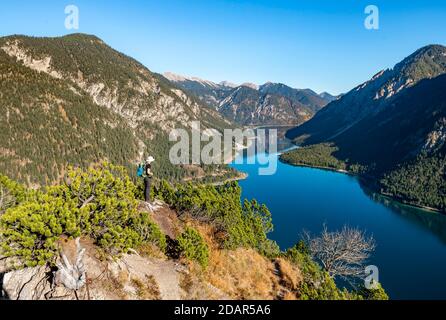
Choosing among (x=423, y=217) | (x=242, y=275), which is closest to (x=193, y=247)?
(x=242, y=275)

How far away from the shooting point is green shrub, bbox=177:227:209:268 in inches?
1097

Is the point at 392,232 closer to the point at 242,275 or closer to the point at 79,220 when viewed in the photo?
the point at 242,275

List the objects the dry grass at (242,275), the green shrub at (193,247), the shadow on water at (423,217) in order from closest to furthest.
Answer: the dry grass at (242,275) < the green shrub at (193,247) < the shadow on water at (423,217)

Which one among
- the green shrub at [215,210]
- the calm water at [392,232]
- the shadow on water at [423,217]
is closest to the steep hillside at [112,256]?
the green shrub at [215,210]

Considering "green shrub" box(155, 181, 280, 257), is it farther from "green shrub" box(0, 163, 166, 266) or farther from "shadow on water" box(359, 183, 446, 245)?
"shadow on water" box(359, 183, 446, 245)

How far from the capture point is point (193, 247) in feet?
91.9

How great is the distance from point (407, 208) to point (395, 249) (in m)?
72.2

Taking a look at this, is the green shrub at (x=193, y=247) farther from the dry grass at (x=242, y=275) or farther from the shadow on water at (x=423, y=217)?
the shadow on water at (x=423, y=217)

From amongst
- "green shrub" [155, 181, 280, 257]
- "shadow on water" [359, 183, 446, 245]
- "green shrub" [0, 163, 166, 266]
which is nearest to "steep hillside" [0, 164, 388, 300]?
"green shrub" [0, 163, 166, 266]

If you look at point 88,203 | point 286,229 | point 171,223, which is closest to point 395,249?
point 286,229

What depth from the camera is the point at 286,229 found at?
14775cm

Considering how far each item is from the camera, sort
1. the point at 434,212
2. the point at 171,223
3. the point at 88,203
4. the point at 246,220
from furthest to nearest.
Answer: the point at 434,212 → the point at 246,220 → the point at 171,223 → the point at 88,203

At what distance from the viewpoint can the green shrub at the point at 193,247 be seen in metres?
27.9
